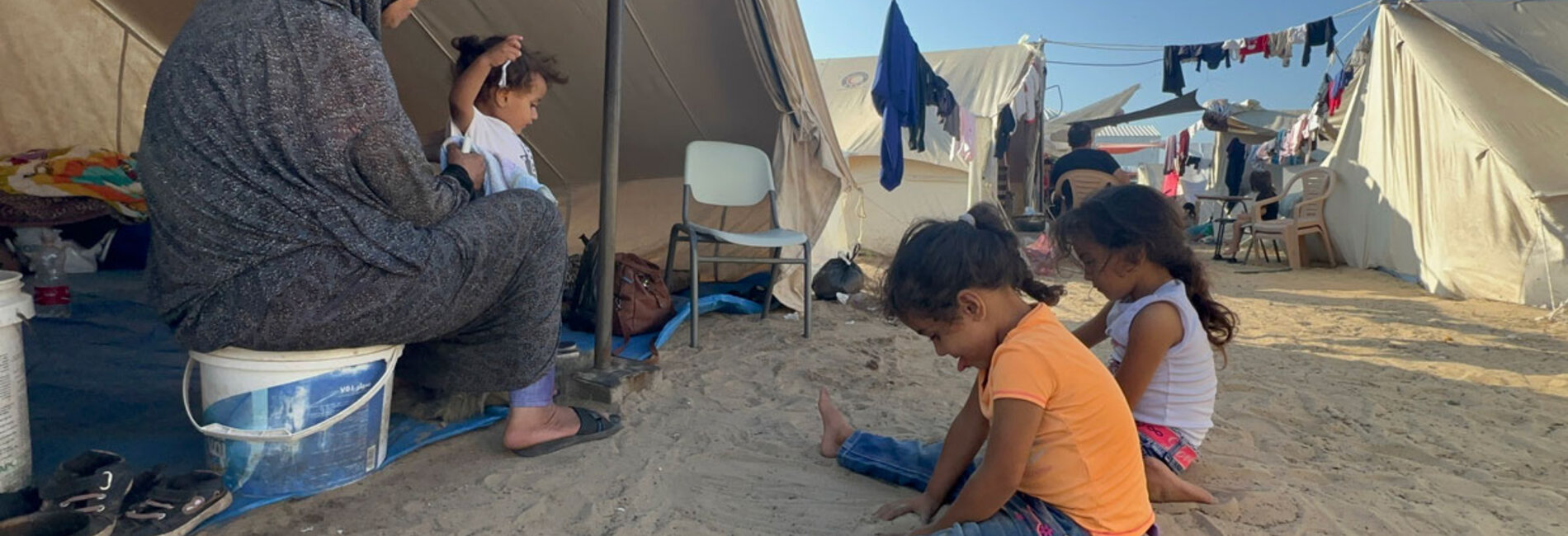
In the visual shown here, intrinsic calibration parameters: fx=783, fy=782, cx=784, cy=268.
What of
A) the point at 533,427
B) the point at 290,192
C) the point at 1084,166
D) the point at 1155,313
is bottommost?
the point at 533,427

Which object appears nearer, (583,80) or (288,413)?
(288,413)

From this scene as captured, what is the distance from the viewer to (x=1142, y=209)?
187 centimetres

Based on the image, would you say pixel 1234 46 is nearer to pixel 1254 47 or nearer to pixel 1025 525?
pixel 1254 47

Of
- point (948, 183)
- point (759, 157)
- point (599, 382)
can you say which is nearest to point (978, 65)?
point (948, 183)

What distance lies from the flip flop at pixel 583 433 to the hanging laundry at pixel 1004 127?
7410 millimetres

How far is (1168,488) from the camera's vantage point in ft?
6.08

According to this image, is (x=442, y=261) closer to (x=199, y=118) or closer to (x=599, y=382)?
(x=199, y=118)

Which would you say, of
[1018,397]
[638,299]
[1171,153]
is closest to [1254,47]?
[1171,153]

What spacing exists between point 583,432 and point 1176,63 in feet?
34.4

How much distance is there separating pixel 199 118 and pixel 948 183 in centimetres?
808

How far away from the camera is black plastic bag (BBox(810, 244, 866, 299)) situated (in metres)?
4.80

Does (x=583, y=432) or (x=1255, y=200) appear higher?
(x=1255, y=200)

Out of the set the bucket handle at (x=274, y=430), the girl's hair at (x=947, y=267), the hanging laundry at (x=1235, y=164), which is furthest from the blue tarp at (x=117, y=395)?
the hanging laundry at (x=1235, y=164)

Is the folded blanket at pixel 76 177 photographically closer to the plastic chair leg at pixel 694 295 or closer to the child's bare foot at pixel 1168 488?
the plastic chair leg at pixel 694 295
